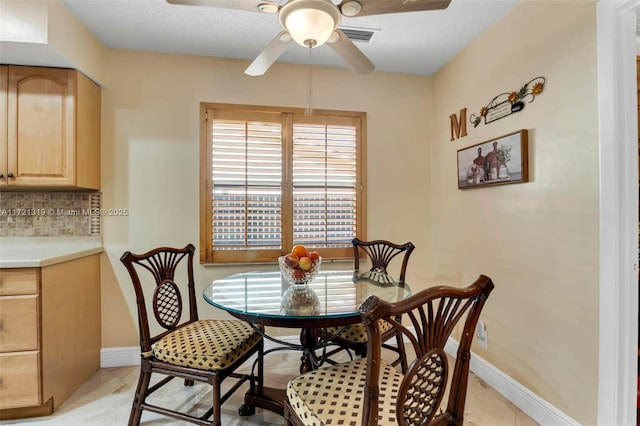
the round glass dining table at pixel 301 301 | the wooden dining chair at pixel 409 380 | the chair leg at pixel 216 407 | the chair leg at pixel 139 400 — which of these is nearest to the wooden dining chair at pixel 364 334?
the round glass dining table at pixel 301 301

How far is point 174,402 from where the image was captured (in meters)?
2.01

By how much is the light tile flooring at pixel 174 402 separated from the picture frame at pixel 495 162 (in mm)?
1446

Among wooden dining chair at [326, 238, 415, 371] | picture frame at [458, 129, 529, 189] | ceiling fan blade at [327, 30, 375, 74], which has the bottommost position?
wooden dining chair at [326, 238, 415, 371]

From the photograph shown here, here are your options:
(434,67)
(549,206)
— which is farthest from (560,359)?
(434,67)

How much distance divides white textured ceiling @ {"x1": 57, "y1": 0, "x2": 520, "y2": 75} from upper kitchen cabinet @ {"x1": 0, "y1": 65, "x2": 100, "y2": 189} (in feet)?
1.50

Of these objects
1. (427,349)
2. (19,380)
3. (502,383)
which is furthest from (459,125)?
(19,380)

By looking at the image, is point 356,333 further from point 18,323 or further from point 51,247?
point 51,247

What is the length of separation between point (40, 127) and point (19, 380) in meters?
1.63

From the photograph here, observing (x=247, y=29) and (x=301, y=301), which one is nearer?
(x=301, y=301)

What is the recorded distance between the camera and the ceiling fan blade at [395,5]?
1309mm

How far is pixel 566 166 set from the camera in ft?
5.59

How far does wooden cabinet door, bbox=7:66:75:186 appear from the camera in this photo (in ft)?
7.00

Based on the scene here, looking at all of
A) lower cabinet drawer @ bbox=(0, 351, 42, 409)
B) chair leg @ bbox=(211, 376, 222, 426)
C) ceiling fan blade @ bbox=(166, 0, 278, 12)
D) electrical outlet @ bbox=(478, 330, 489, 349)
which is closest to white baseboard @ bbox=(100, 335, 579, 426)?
electrical outlet @ bbox=(478, 330, 489, 349)

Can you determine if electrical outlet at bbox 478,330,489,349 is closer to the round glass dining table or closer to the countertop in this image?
the round glass dining table
